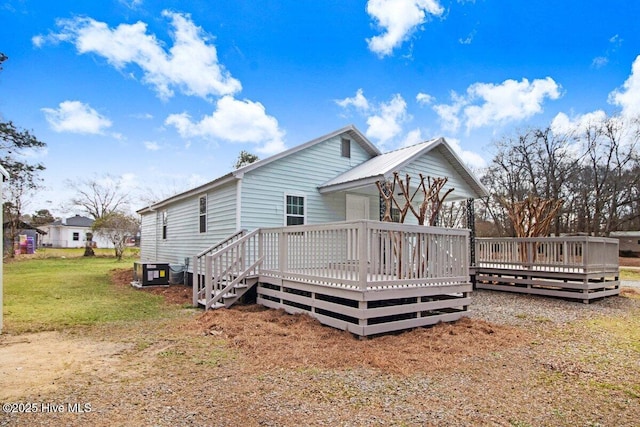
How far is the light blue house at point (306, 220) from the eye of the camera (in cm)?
596

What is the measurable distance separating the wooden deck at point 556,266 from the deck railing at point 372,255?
4.38 meters

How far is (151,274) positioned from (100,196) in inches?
1195

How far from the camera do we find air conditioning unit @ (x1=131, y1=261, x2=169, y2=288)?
449 inches

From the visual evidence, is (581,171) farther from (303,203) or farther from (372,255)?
(372,255)

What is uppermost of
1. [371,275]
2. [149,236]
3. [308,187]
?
[308,187]

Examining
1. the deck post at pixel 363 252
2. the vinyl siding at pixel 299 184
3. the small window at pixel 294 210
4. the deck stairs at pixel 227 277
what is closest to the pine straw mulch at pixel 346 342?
the deck stairs at pixel 227 277

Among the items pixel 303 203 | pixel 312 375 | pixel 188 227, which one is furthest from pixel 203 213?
pixel 312 375

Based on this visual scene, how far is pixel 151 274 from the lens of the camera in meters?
11.5

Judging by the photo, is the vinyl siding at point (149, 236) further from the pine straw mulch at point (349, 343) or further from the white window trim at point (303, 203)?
the pine straw mulch at point (349, 343)

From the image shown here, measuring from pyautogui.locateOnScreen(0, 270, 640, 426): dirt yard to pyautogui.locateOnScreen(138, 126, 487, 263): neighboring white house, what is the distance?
4006 mm

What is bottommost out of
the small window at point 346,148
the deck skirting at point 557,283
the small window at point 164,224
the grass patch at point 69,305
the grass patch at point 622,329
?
the grass patch at point 622,329

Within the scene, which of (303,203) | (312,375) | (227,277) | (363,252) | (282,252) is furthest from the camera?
(303,203)

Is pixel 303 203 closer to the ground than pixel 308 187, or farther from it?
closer to the ground

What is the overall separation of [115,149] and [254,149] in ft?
34.4
